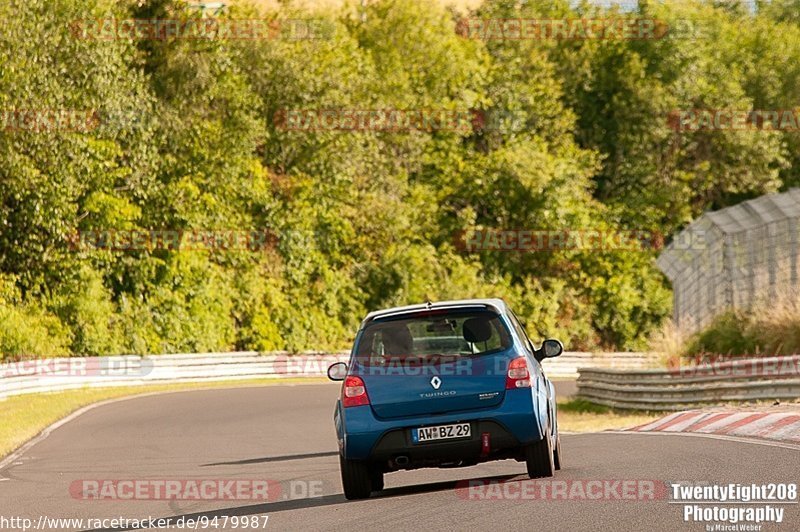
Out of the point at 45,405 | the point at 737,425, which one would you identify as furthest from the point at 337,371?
the point at 45,405

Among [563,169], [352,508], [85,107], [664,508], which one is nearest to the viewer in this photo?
[664,508]

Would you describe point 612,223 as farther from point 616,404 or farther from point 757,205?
point 616,404

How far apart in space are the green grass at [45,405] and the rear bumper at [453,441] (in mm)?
8760

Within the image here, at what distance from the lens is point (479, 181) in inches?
2446

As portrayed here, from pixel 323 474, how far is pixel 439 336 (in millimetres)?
3562

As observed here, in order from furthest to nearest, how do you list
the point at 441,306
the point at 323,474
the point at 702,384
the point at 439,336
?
1. the point at 702,384
2. the point at 323,474
3. the point at 439,336
4. the point at 441,306

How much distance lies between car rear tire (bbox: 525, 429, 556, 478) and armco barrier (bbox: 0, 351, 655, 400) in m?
17.8

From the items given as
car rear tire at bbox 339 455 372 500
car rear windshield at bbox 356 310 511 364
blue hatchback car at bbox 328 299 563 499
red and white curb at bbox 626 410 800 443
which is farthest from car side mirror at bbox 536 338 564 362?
red and white curb at bbox 626 410 800 443

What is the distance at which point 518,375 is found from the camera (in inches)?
431

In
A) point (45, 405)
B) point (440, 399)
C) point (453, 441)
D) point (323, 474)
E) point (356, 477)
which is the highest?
point (440, 399)

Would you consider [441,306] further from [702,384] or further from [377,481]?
[702,384]

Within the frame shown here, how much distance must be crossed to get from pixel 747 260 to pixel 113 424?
13.8 meters

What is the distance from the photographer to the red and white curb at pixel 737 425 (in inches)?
600

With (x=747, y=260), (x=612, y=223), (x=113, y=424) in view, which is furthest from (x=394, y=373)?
(x=612, y=223)
